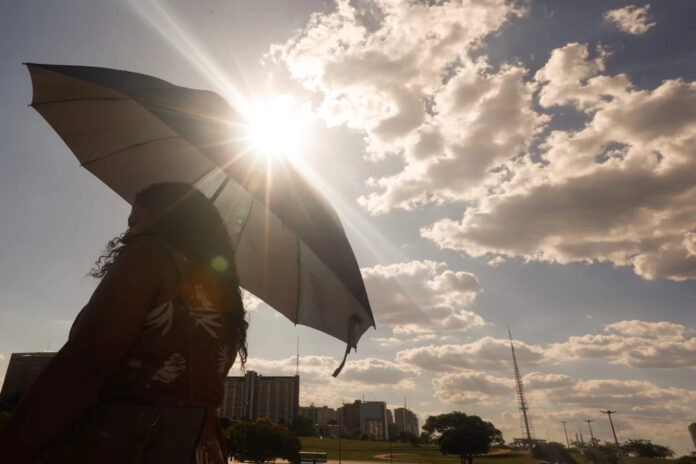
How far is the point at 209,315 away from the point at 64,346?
506mm

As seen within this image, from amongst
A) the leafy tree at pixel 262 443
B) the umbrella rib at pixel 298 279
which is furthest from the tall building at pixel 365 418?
the umbrella rib at pixel 298 279

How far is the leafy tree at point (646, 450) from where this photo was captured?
349 feet

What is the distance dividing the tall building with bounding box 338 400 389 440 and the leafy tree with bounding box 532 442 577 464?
6883cm

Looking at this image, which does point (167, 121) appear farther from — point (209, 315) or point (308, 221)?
point (209, 315)

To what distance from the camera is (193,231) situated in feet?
5.88

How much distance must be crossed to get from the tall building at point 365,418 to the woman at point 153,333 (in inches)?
7223

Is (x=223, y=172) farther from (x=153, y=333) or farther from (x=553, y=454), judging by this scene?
(x=553, y=454)

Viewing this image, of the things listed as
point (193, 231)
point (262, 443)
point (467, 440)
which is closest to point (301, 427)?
point (467, 440)

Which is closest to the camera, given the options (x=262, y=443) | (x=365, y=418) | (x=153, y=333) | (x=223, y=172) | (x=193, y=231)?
(x=153, y=333)

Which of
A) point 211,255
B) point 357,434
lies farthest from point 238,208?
point 357,434

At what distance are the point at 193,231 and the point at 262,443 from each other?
158 feet

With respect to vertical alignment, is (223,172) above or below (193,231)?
above

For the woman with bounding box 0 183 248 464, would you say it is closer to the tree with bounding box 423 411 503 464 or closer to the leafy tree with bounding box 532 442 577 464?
the tree with bounding box 423 411 503 464

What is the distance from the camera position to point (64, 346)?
1.23 meters
